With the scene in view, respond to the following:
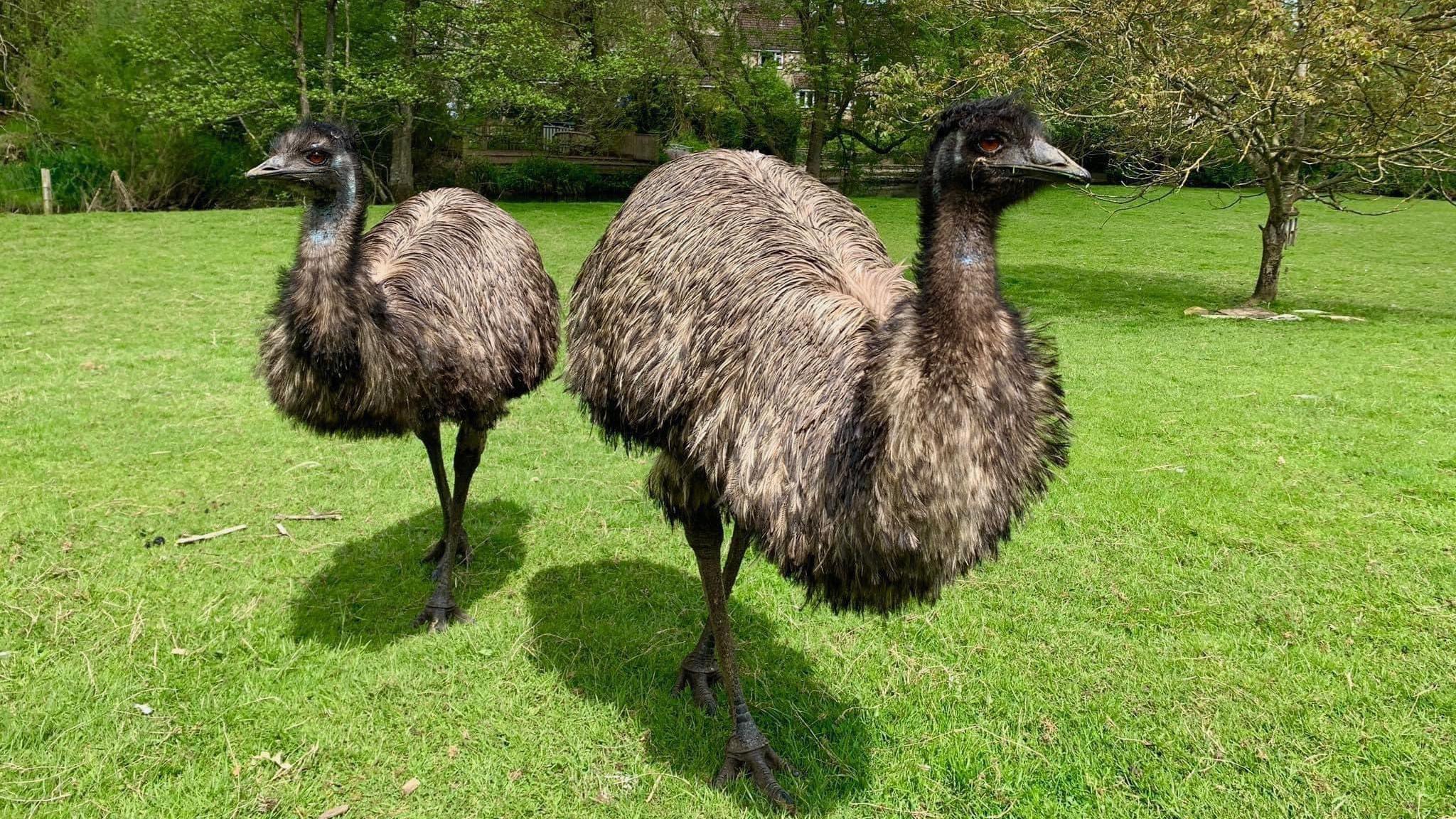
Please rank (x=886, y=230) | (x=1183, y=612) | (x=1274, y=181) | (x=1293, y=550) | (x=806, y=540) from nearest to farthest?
(x=806, y=540)
(x=1183, y=612)
(x=1293, y=550)
(x=1274, y=181)
(x=886, y=230)

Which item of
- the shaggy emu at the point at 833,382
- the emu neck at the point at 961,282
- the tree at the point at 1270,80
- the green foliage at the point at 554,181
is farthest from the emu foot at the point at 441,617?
the green foliage at the point at 554,181

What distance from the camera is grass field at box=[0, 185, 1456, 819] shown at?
3375 millimetres

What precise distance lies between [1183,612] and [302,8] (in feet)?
81.2

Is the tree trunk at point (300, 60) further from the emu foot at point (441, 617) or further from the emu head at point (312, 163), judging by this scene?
the emu foot at point (441, 617)

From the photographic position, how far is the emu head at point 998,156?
105 inches

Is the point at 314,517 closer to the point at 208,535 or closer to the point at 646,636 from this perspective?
the point at 208,535

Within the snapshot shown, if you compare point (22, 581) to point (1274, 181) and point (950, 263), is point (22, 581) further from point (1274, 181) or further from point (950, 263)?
point (1274, 181)

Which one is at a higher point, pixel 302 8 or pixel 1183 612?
pixel 302 8

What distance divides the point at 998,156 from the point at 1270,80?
988 cm

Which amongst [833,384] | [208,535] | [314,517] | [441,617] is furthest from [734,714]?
[208,535]

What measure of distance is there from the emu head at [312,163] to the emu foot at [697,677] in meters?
2.43

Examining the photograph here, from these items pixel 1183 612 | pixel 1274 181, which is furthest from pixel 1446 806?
pixel 1274 181

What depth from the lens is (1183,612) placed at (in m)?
4.45

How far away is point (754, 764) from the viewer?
11.2 ft
